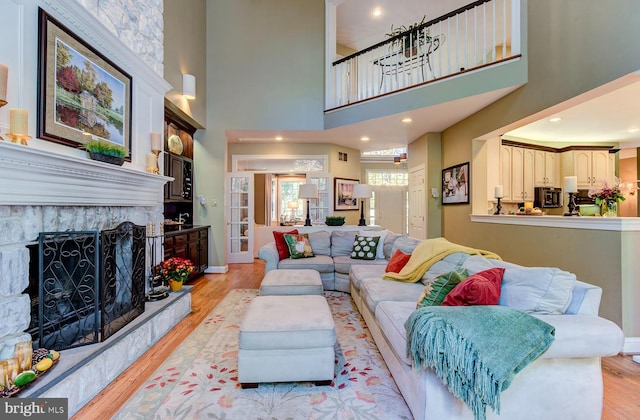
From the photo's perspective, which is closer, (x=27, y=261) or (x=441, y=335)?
(x=441, y=335)

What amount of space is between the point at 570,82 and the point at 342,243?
3312 millimetres

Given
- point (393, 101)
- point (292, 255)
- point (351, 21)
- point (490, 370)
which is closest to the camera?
point (490, 370)

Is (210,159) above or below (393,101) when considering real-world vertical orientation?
below

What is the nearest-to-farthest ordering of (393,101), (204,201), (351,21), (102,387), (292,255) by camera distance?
(102,387), (292,255), (393,101), (204,201), (351,21)

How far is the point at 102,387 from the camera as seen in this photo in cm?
201

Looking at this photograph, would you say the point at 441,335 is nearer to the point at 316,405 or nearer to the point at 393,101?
the point at 316,405

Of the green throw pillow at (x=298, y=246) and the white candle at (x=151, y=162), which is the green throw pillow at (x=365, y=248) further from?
the white candle at (x=151, y=162)

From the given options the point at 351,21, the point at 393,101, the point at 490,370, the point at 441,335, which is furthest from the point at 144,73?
the point at 351,21

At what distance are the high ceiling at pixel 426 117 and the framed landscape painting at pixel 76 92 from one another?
A: 3.20 metres

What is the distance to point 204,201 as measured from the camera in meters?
5.77

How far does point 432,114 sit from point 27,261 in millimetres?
4976

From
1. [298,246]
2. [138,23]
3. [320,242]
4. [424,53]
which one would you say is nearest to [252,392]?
[298,246]

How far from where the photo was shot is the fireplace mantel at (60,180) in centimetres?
174

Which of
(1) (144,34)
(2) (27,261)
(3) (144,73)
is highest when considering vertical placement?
(1) (144,34)
